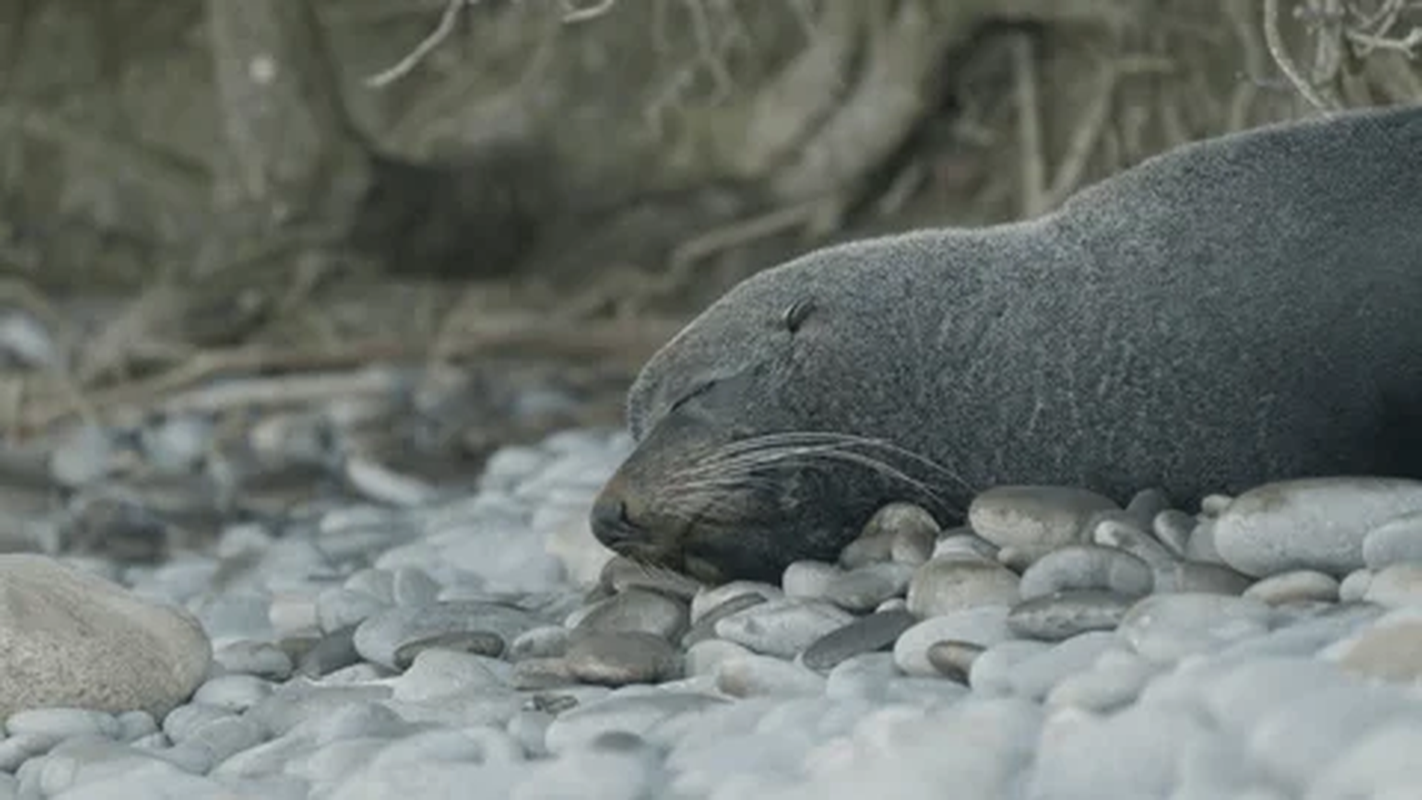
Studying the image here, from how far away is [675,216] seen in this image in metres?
8.16

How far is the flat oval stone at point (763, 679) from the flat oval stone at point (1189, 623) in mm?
394

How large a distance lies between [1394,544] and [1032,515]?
0.61 metres

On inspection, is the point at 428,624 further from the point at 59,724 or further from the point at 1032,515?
the point at 1032,515

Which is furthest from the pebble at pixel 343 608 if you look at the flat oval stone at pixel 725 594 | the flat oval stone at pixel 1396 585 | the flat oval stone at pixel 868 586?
the flat oval stone at pixel 1396 585

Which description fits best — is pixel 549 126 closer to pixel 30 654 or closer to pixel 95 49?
pixel 95 49

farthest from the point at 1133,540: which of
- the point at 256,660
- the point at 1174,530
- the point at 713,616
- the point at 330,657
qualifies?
the point at 256,660

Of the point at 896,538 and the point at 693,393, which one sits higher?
the point at 693,393

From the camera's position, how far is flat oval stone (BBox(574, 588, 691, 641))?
14.2 feet

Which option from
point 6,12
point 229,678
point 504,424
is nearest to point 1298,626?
point 229,678

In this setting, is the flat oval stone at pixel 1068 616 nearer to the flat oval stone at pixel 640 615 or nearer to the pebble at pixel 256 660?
the flat oval stone at pixel 640 615

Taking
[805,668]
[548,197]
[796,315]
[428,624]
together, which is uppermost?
[796,315]

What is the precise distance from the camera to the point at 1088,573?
3998 millimetres

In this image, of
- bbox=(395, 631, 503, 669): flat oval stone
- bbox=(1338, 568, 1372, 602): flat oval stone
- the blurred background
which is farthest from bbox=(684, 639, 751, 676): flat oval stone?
the blurred background

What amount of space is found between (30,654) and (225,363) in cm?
343
